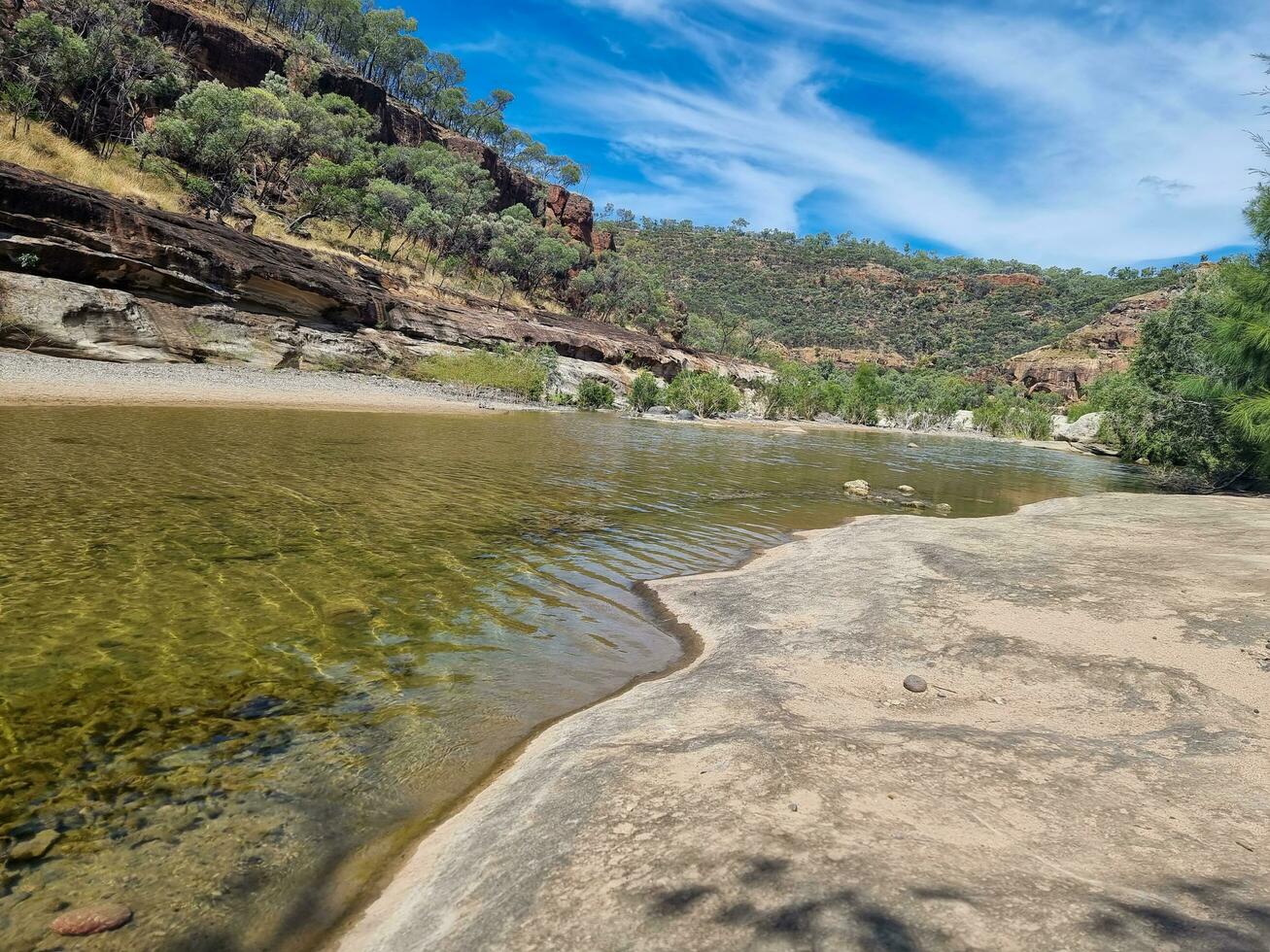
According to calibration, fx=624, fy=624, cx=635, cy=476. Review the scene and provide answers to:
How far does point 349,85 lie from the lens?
85.4 m

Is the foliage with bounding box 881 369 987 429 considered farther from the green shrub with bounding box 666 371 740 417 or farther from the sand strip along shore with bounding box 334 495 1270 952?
the sand strip along shore with bounding box 334 495 1270 952

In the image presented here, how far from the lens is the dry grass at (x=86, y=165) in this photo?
128 ft

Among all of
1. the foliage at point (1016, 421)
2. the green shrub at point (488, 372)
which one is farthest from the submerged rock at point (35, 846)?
the foliage at point (1016, 421)

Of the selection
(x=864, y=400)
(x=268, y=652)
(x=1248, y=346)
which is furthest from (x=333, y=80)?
(x=268, y=652)

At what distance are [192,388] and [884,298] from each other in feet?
598

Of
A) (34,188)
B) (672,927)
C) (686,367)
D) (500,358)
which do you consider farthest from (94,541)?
(686,367)

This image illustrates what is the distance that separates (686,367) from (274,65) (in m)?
65.0

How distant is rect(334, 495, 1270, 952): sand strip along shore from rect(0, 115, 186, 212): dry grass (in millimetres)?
50765

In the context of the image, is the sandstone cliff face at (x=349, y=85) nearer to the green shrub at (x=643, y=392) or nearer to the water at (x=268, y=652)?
the green shrub at (x=643, y=392)

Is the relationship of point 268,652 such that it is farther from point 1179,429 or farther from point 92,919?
point 1179,429

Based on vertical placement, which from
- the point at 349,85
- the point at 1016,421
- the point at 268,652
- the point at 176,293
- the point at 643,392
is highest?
the point at 349,85

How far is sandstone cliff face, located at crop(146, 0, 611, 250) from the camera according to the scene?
6994 centimetres

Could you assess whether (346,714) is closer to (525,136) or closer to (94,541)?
(94,541)

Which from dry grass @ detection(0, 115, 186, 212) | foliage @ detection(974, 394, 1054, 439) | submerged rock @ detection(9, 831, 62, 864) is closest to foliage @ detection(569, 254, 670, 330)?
foliage @ detection(974, 394, 1054, 439)
